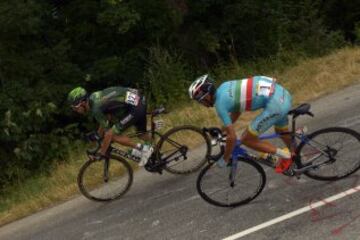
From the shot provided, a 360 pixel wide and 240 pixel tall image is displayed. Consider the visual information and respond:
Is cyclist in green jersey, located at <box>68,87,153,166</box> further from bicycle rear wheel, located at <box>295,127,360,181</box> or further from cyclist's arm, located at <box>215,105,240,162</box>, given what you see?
bicycle rear wheel, located at <box>295,127,360,181</box>

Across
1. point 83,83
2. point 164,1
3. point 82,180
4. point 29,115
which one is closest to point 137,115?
point 82,180

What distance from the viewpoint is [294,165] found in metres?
7.47

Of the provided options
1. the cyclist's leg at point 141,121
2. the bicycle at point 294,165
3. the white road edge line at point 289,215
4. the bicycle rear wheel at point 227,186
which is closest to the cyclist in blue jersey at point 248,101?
the bicycle at point 294,165

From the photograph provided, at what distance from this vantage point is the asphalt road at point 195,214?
6.81 meters

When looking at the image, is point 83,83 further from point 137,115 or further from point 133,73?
point 137,115

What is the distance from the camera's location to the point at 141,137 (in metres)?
9.45

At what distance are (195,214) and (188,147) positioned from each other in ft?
6.06

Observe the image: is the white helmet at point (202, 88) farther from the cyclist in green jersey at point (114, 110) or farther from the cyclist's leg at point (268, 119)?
the cyclist in green jersey at point (114, 110)

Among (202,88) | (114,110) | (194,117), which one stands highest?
(202,88)

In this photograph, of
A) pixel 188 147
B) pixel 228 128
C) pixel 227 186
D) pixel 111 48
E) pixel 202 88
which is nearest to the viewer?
pixel 228 128

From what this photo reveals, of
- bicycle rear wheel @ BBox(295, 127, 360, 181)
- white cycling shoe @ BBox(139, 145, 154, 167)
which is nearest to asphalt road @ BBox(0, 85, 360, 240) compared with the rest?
bicycle rear wheel @ BBox(295, 127, 360, 181)

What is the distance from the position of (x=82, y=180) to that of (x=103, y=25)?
27.5 feet

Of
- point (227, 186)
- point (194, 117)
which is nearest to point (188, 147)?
point (227, 186)

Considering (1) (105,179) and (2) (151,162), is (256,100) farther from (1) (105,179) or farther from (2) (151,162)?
(1) (105,179)
